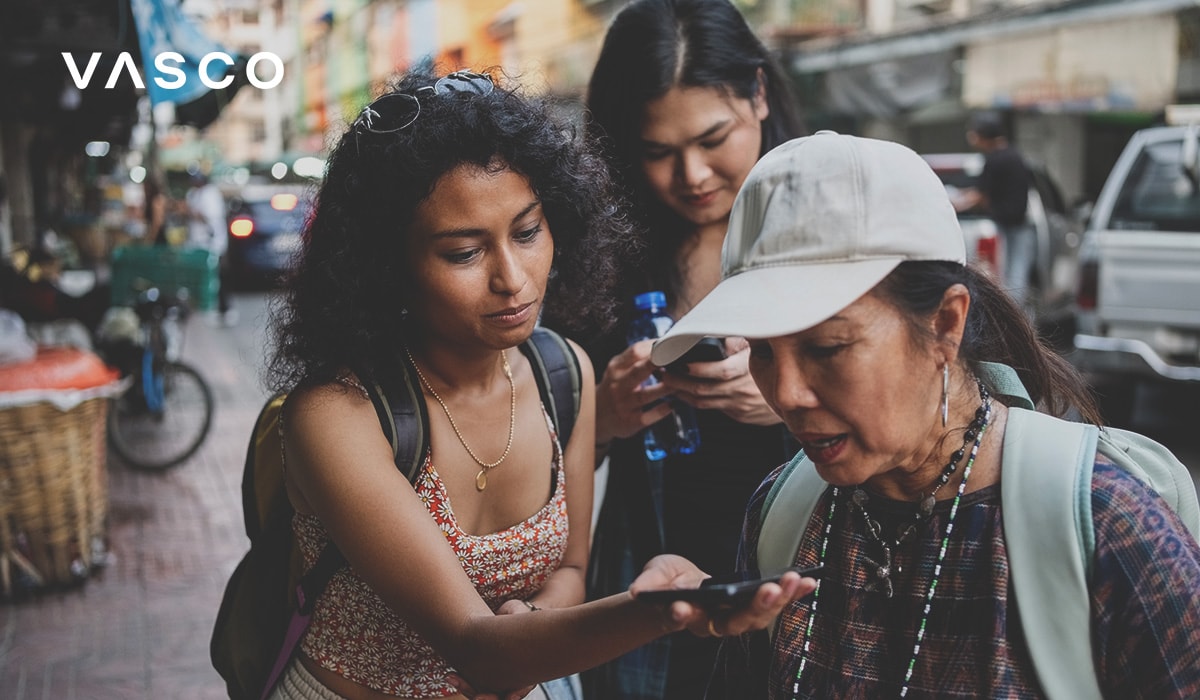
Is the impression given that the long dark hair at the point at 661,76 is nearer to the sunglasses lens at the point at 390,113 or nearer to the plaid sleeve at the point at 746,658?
the sunglasses lens at the point at 390,113

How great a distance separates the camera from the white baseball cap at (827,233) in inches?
58.0

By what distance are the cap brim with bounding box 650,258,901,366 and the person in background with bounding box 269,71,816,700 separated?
1.61ft

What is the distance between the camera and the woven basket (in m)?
5.00

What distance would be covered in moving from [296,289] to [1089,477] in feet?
4.76

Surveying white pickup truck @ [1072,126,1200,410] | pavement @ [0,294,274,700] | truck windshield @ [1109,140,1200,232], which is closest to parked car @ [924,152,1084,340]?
white pickup truck @ [1072,126,1200,410]

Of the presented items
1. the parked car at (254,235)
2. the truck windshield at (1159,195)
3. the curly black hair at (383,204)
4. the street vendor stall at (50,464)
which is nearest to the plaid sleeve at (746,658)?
the curly black hair at (383,204)

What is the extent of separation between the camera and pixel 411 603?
1.78 m

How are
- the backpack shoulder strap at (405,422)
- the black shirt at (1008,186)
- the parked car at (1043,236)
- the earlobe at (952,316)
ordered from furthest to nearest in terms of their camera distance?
the black shirt at (1008,186) < the parked car at (1043,236) < the backpack shoulder strap at (405,422) < the earlobe at (952,316)

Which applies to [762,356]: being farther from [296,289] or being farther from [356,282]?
[296,289]

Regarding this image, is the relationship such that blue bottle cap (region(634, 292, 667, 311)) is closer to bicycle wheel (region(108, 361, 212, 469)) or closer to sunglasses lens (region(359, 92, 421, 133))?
sunglasses lens (region(359, 92, 421, 133))

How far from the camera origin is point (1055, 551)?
1.44m

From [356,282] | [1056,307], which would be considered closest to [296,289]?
[356,282]

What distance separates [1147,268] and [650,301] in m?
6.44

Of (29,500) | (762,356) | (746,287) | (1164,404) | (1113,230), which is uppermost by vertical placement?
(746,287)
